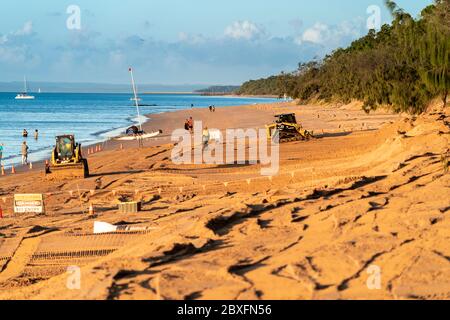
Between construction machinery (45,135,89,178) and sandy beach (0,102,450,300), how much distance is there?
6.29 ft

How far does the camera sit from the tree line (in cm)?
3288

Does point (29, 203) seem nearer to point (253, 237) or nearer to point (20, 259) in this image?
point (20, 259)

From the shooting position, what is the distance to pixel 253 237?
1005 centimetres

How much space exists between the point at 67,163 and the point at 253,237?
14292mm

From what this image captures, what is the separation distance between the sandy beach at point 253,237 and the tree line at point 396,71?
12497 millimetres

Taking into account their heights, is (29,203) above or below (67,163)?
below

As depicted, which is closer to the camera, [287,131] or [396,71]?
[287,131]

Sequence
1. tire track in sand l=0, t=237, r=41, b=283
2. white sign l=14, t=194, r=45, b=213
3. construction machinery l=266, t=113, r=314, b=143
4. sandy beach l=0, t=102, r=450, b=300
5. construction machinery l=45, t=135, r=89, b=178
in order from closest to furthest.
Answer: sandy beach l=0, t=102, r=450, b=300 < tire track in sand l=0, t=237, r=41, b=283 < white sign l=14, t=194, r=45, b=213 < construction machinery l=45, t=135, r=89, b=178 < construction machinery l=266, t=113, r=314, b=143

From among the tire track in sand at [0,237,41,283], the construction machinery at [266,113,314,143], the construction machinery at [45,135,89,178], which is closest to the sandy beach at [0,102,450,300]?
the tire track in sand at [0,237,41,283]

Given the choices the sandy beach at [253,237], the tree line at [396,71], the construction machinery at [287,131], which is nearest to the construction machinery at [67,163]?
the sandy beach at [253,237]

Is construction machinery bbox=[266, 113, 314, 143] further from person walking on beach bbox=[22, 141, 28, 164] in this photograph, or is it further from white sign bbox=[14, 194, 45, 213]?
white sign bbox=[14, 194, 45, 213]

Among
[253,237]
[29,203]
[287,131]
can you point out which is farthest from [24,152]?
[253,237]
